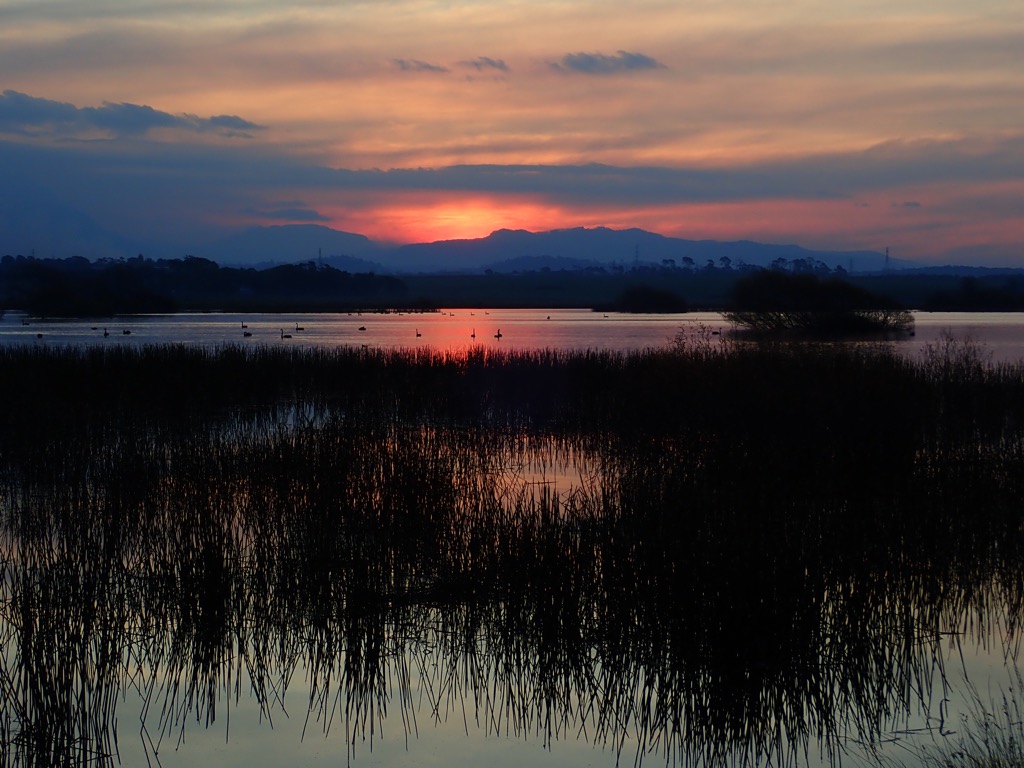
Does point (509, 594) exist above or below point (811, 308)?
below

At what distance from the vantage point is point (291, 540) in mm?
7645

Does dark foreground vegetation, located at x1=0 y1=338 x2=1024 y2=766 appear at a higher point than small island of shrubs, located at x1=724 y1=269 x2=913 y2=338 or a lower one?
lower

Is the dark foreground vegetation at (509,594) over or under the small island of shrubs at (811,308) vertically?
under

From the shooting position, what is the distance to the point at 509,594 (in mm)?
6746

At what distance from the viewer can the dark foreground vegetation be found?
5375mm

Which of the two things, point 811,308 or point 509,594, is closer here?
point 509,594

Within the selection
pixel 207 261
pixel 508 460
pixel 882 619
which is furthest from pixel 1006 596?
pixel 207 261

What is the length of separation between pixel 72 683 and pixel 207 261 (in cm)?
13919

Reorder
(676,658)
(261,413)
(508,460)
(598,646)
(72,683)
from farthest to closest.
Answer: (261,413), (508,460), (598,646), (676,658), (72,683)

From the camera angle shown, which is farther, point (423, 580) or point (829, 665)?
point (423, 580)

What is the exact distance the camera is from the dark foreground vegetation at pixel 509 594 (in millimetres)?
5375

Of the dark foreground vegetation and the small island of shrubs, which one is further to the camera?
the small island of shrubs

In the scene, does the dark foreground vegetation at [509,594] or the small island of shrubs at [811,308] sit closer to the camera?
the dark foreground vegetation at [509,594]

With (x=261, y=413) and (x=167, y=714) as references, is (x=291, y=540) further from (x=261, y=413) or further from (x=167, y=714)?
(x=261, y=413)
